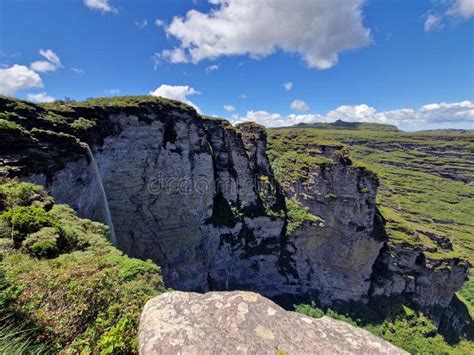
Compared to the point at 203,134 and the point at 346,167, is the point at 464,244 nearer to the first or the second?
the point at 346,167

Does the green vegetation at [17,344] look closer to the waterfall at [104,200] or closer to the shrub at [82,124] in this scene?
the waterfall at [104,200]

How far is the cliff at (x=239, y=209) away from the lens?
104ft

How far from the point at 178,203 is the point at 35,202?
2316cm

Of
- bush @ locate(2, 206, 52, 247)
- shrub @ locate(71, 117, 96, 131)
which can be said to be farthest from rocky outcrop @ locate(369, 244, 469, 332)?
bush @ locate(2, 206, 52, 247)

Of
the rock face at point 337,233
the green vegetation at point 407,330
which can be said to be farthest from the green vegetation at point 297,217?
the green vegetation at point 407,330

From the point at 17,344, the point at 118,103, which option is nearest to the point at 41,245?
the point at 17,344

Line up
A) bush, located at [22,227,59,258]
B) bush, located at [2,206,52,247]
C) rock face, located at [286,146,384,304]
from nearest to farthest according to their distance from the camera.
Result: bush, located at [22,227,59,258]
bush, located at [2,206,52,247]
rock face, located at [286,146,384,304]

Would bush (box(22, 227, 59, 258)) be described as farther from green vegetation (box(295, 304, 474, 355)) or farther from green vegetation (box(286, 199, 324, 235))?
green vegetation (box(286, 199, 324, 235))

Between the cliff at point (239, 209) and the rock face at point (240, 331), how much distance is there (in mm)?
23077

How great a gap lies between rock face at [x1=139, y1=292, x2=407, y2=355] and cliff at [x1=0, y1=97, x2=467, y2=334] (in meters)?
23.1

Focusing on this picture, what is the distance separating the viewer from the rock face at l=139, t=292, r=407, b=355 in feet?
15.2

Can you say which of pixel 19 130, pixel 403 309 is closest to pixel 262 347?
pixel 19 130

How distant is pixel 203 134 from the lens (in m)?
40.1

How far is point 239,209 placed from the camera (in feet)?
149
